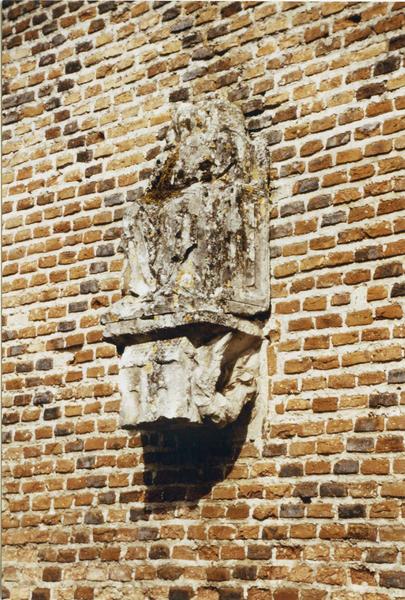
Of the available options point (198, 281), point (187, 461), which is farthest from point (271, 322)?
point (187, 461)

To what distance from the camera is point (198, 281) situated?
16.1ft

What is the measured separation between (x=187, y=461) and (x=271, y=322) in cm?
71

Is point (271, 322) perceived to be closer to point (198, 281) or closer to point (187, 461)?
point (198, 281)

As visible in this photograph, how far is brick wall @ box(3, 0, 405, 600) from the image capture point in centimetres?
465

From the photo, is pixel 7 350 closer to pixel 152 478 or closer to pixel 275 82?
pixel 152 478

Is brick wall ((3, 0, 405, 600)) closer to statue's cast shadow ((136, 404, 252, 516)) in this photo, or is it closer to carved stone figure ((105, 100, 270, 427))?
statue's cast shadow ((136, 404, 252, 516))

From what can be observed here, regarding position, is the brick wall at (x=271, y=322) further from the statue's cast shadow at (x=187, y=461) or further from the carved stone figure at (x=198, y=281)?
the carved stone figure at (x=198, y=281)

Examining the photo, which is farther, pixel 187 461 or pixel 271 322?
pixel 187 461

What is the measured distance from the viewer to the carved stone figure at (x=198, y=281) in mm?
4809

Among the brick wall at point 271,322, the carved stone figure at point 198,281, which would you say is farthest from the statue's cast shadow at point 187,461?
the carved stone figure at point 198,281

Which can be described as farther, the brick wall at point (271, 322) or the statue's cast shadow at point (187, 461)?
the statue's cast shadow at point (187, 461)

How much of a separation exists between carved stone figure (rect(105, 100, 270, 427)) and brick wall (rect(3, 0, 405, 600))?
12 cm

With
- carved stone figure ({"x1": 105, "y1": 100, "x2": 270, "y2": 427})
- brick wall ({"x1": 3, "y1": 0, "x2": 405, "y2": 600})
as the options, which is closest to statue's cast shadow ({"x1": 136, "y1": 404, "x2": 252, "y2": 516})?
brick wall ({"x1": 3, "y1": 0, "x2": 405, "y2": 600})

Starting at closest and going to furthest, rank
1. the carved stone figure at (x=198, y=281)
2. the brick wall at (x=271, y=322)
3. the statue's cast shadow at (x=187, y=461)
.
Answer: the brick wall at (x=271, y=322) → the carved stone figure at (x=198, y=281) → the statue's cast shadow at (x=187, y=461)
